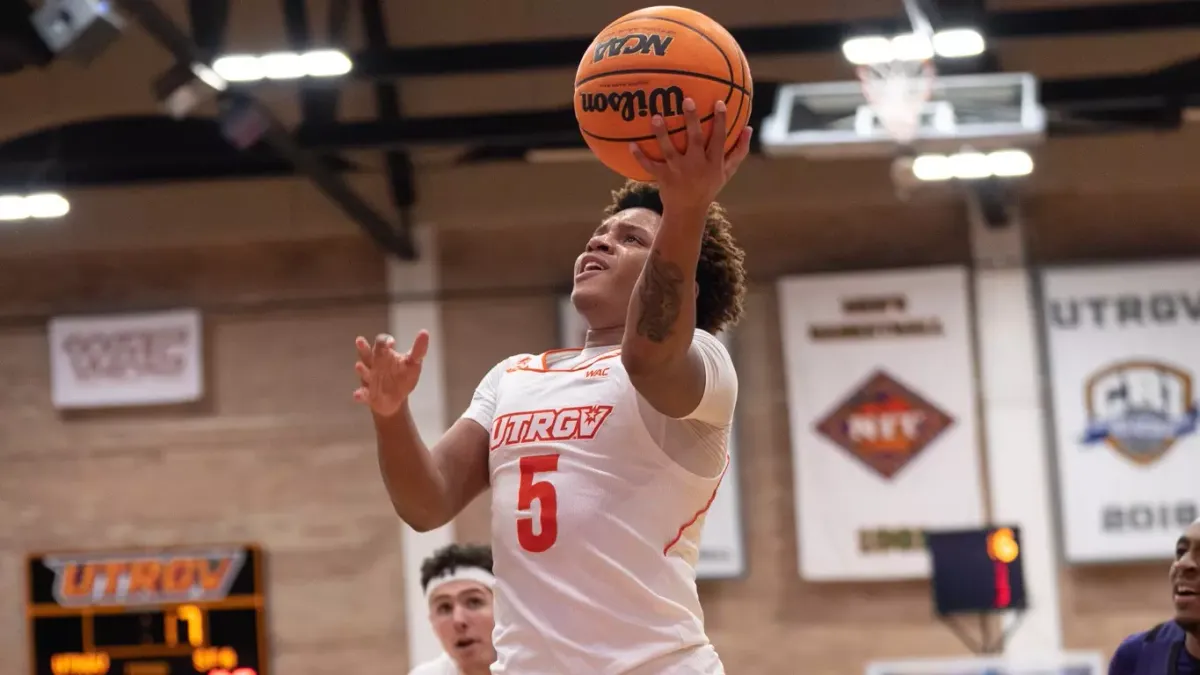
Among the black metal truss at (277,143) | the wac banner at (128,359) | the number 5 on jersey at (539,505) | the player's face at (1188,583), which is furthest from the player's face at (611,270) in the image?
the wac banner at (128,359)

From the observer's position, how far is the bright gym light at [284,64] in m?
8.57

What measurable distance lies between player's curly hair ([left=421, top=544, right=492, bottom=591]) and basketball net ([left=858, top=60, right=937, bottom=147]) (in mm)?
3699

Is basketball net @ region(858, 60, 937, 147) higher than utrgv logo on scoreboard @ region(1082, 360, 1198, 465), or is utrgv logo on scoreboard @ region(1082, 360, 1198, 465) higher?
basketball net @ region(858, 60, 937, 147)

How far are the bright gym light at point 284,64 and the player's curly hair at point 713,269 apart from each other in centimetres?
566

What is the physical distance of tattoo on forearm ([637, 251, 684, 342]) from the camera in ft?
8.25

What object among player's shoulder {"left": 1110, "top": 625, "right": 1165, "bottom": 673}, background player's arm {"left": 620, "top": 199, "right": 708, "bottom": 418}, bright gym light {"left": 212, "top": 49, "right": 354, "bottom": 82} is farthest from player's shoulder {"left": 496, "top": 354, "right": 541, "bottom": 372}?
bright gym light {"left": 212, "top": 49, "right": 354, "bottom": 82}

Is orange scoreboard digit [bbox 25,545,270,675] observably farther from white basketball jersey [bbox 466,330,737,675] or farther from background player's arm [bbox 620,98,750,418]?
background player's arm [bbox 620,98,750,418]

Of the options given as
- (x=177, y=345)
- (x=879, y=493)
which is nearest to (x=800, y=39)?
(x=879, y=493)

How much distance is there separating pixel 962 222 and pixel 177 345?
6.21 m

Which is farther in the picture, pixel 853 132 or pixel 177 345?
pixel 177 345

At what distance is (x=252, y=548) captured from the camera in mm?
11422

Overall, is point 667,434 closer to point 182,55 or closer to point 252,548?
point 182,55

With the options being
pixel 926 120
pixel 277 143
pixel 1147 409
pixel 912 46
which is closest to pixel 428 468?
pixel 926 120

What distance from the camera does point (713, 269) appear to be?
3.24m
